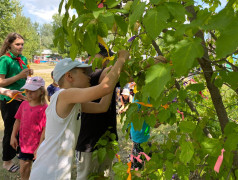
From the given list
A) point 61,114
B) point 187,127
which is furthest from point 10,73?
point 187,127

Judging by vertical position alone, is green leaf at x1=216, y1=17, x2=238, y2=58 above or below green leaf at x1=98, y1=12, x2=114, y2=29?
below

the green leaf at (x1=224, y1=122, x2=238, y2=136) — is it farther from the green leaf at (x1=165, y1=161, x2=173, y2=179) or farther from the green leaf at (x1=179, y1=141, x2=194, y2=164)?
the green leaf at (x1=165, y1=161, x2=173, y2=179)

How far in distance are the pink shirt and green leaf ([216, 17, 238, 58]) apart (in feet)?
8.34

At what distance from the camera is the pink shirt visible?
258 cm

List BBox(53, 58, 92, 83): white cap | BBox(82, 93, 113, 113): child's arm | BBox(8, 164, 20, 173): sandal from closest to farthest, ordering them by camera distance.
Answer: BBox(53, 58, 92, 83): white cap
BBox(82, 93, 113, 113): child's arm
BBox(8, 164, 20, 173): sandal

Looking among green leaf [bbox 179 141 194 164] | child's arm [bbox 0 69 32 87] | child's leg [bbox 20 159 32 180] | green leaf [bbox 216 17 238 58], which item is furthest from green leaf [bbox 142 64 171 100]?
child's arm [bbox 0 69 32 87]

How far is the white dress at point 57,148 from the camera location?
5.10 ft

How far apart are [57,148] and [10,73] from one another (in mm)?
1891

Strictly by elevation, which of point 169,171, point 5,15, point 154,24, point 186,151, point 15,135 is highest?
point 5,15

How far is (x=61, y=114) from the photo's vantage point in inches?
61.2

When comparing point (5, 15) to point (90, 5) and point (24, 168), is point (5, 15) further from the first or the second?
point (90, 5)

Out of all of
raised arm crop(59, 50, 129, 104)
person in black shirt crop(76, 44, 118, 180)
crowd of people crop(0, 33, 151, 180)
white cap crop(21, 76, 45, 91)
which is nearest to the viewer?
raised arm crop(59, 50, 129, 104)

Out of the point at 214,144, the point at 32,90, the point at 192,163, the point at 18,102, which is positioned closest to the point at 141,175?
the point at 192,163

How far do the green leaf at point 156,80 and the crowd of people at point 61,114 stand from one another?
657mm
